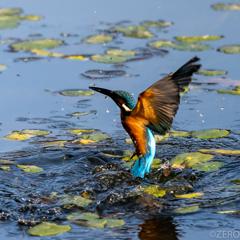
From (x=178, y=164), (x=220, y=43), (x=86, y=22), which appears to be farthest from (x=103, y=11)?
(x=178, y=164)

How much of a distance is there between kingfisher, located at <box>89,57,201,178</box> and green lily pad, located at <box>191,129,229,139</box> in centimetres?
93

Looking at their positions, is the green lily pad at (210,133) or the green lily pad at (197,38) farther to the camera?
the green lily pad at (197,38)

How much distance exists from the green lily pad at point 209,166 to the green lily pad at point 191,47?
10.1ft

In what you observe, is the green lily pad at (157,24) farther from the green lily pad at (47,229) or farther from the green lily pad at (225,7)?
the green lily pad at (47,229)

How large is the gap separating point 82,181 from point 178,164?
93 centimetres

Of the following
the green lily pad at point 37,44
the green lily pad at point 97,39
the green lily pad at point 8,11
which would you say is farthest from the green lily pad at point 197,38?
the green lily pad at point 8,11

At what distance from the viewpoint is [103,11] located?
908cm

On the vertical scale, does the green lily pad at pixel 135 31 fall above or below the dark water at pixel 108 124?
above

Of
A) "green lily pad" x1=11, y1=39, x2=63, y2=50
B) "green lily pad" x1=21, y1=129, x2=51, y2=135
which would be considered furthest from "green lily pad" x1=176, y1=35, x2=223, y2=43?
"green lily pad" x1=21, y1=129, x2=51, y2=135

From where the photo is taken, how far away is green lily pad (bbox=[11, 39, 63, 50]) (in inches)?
280

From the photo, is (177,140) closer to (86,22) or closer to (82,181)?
(82,181)

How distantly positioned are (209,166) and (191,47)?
10.7 feet

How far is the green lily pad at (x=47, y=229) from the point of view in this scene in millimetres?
3004

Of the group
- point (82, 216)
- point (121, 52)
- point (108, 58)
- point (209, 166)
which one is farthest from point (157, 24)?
point (82, 216)
